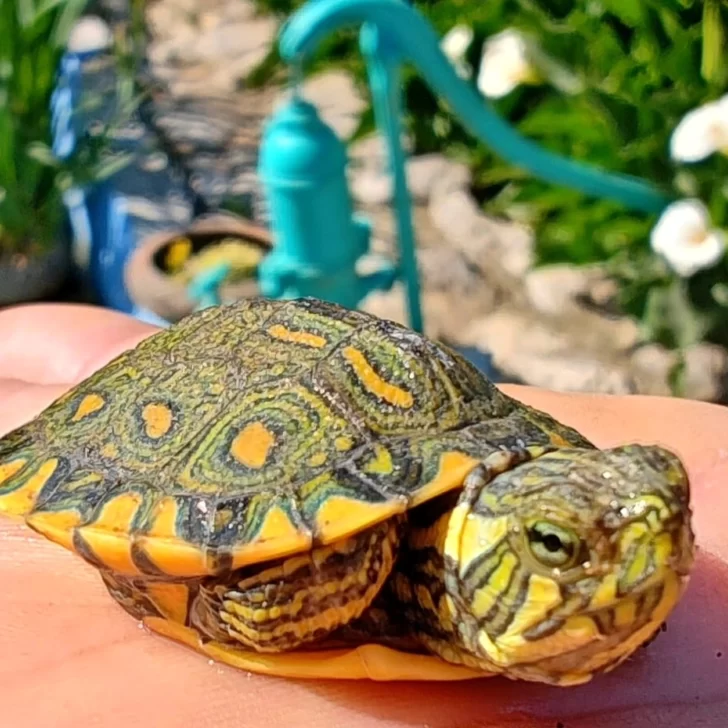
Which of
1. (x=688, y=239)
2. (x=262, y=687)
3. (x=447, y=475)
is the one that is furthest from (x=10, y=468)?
(x=688, y=239)

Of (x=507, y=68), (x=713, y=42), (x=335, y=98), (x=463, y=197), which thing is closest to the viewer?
(x=713, y=42)

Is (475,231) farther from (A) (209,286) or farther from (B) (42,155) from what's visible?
(B) (42,155)

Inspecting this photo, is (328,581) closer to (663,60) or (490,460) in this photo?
(490,460)

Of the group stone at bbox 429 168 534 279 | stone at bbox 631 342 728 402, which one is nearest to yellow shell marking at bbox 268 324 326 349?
stone at bbox 631 342 728 402

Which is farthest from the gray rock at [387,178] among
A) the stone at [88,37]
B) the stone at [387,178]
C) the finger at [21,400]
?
the finger at [21,400]

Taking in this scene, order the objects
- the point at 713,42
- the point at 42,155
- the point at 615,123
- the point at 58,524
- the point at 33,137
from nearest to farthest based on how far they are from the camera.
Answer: the point at 58,524 < the point at 713,42 < the point at 615,123 < the point at 42,155 < the point at 33,137

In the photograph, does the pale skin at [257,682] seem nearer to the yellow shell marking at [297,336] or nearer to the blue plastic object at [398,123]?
the yellow shell marking at [297,336]

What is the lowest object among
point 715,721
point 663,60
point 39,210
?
point 715,721

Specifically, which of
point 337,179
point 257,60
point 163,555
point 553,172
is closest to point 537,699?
point 163,555
